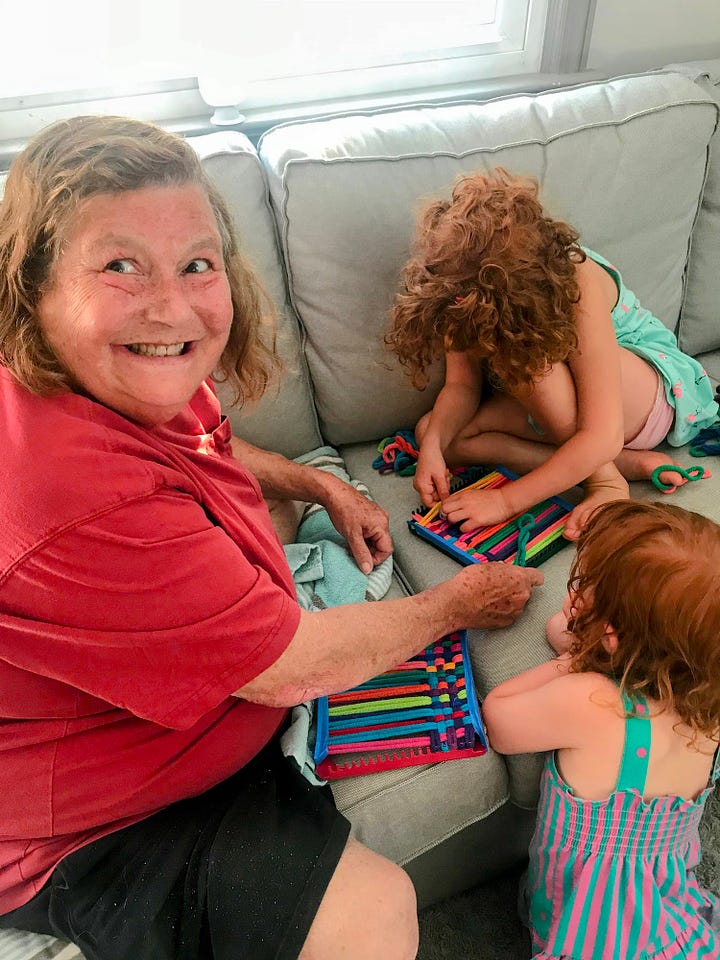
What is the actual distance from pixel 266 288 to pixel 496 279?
44cm

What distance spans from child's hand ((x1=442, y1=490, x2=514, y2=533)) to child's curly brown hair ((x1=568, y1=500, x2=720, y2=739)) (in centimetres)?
37

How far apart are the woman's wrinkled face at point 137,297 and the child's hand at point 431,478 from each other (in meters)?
0.66

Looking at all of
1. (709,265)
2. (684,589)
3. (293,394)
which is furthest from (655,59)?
(684,589)

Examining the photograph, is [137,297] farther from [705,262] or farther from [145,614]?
[705,262]

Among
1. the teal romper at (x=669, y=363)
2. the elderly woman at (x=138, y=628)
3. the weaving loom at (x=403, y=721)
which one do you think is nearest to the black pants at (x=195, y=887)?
the elderly woman at (x=138, y=628)

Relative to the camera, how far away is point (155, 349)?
904 mm

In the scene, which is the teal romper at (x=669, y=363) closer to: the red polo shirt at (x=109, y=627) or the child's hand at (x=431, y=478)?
the child's hand at (x=431, y=478)

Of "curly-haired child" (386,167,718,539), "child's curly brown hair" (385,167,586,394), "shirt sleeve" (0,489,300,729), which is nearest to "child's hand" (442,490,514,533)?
"curly-haired child" (386,167,718,539)

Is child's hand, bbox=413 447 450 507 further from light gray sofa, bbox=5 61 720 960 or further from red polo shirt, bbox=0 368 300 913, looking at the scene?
red polo shirt, bbox=0 368 300 913

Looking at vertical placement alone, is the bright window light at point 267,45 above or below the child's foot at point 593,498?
above

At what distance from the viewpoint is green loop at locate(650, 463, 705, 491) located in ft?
4.91

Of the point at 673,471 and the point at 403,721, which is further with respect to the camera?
the point at 673,471

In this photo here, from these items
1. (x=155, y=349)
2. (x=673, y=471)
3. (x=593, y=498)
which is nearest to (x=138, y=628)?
(x=155, y=349)

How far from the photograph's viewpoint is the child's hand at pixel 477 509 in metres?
1.42
